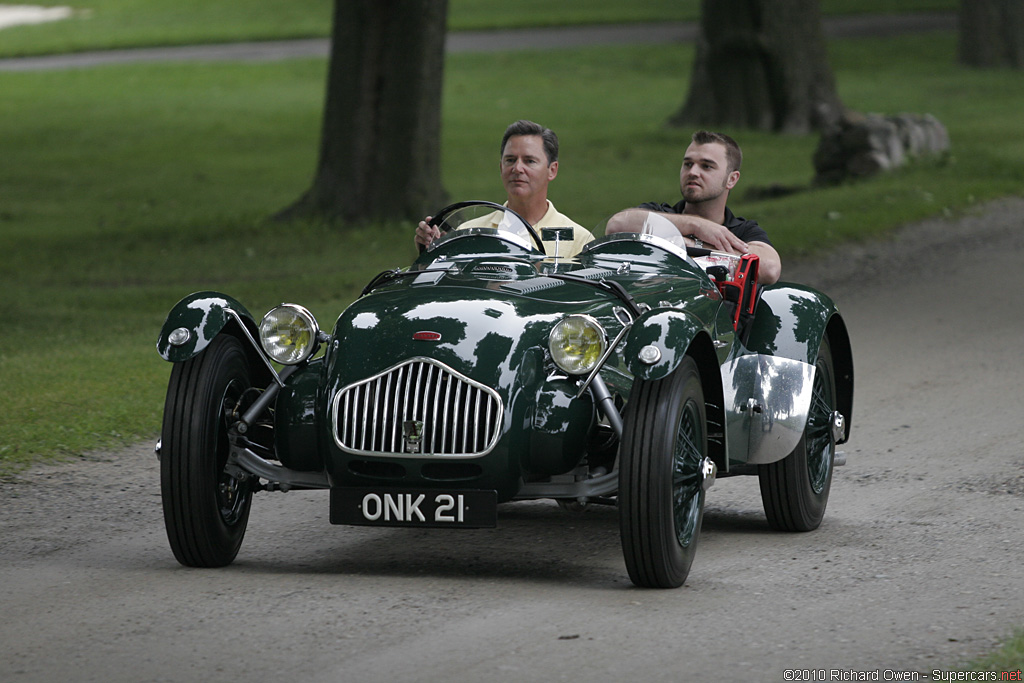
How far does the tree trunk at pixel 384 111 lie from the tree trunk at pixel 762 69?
28.5ft

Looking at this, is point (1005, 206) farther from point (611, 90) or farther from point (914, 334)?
point (611, 90)

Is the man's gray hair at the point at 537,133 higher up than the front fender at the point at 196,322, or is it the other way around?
the man's gray hair at the point at 537,133

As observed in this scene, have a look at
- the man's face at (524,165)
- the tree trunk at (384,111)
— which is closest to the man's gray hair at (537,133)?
the man's face at (524,165)

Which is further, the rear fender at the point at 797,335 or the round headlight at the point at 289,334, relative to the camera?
the rear fender at the point at 797,335

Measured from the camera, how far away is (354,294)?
1383 cm

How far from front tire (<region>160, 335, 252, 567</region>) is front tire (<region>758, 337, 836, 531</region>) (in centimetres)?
223

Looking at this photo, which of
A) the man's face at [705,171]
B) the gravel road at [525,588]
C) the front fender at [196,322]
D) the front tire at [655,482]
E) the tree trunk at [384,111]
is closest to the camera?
the gravel road at [525,588]

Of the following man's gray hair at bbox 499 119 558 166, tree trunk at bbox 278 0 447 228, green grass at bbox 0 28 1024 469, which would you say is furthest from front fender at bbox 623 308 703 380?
tree trunk at bbox 278 0 447 228

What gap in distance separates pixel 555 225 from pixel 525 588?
2.25m

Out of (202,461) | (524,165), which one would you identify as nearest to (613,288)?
(524,165)

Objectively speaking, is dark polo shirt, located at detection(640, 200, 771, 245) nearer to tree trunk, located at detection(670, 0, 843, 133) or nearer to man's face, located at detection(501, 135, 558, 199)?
man's face, located at detection(501, 135, 558, 199)

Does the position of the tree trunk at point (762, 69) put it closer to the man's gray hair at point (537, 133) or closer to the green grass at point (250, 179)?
the green grass at point (250, 179)

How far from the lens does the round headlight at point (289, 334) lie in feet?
19.4

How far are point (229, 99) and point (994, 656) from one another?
30.4m
